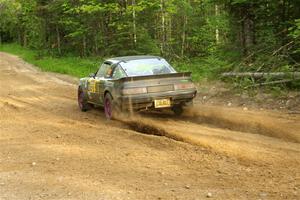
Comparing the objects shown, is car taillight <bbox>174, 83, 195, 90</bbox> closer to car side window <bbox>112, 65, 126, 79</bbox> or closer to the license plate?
the license plate

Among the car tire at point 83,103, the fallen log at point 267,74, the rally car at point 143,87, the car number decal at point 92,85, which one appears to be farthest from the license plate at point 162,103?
the fallen log at point 267,74

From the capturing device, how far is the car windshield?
1121 cm

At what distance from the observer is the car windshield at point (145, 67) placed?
1121 centimetres

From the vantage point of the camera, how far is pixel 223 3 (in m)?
15.1

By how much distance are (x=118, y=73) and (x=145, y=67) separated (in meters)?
0.66

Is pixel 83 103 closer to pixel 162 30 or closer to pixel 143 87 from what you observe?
pixel 143 87

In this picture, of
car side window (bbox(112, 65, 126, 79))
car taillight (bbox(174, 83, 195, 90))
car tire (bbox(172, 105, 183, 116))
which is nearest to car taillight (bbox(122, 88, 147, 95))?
car taillight (bbox(174, 83, 195, 90))

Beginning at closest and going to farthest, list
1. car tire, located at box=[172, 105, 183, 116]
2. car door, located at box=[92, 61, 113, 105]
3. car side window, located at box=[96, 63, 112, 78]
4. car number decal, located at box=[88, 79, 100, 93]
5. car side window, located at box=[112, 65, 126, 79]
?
car tire, located at box=[172, 105, 183, 116]
car side window, located at box=[112, 65, 126, 79]
car door, located at box=[92, 61, 113, 105]
car side window, located at box=[96, 63, 112, 78]
car number decal, located at box=[88, 79, 100, 93]

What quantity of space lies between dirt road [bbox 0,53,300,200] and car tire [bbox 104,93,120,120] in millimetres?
229

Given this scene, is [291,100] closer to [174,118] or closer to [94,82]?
[174,118]

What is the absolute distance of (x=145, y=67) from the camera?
448 inches

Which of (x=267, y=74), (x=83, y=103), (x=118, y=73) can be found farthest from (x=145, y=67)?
(x=267, y=74)

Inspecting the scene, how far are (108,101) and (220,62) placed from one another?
5.32 meters

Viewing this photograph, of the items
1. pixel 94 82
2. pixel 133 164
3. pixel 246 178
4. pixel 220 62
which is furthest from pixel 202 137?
pixel 220 62
